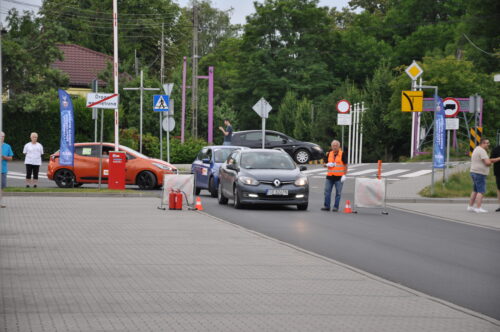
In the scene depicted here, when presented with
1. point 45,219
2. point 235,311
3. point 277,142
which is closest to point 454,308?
point 235,311

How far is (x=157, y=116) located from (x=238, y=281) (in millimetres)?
48898

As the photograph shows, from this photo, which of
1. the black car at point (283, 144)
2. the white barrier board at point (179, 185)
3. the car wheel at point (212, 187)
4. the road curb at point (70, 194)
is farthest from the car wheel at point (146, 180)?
the black car at point (283, 144)

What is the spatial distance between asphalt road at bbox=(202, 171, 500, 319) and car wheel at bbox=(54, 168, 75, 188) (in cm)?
652

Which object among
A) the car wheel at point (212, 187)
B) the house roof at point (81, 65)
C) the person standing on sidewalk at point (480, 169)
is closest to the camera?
the person standing on sidewalk at point (480, 169)

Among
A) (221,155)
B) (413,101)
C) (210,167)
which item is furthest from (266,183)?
(413,101)

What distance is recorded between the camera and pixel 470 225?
19.1 m

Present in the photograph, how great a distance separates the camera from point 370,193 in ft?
72.0

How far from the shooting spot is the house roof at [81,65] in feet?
240

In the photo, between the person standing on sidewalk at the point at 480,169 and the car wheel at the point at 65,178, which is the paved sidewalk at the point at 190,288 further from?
the car wheel at the point at 65,178

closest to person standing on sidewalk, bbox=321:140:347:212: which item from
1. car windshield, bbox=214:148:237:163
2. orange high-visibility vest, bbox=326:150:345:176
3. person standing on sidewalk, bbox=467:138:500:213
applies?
orange high-visibility vest, bbox=326:150:345:176

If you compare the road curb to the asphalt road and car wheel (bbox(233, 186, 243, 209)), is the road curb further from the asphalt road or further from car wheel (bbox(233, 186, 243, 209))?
car wheel (bbox(233, 186, 243, 209))

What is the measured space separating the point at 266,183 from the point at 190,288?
40.7 ft

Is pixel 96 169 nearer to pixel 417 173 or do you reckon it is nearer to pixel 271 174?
pixel 271 174

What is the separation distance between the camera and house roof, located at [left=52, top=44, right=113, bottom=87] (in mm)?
73125
